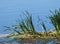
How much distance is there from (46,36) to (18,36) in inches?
20.8

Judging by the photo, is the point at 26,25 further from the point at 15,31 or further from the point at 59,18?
the point at 59,18

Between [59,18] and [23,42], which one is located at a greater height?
[59,18]

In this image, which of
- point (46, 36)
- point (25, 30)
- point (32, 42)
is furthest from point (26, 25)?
point (32, 42)

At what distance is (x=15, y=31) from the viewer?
4855 millimetres

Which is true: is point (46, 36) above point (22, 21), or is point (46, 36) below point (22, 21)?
below

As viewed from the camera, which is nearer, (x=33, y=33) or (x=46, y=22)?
(x=33, y=33)

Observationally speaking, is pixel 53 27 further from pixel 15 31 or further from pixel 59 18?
pixel 15 31

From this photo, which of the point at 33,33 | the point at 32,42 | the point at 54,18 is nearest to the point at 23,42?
the point at 32,42

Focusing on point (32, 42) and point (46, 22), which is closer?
point (32, 42)

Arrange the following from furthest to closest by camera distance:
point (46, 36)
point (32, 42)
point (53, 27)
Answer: point (53, 27) < point (46, 36) < point (32, 42)

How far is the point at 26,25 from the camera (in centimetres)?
479

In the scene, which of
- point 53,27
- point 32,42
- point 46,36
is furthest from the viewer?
point 53,27

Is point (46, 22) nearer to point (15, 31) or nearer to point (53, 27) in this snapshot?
point (53, 27)

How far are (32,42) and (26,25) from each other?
0.76 meters
